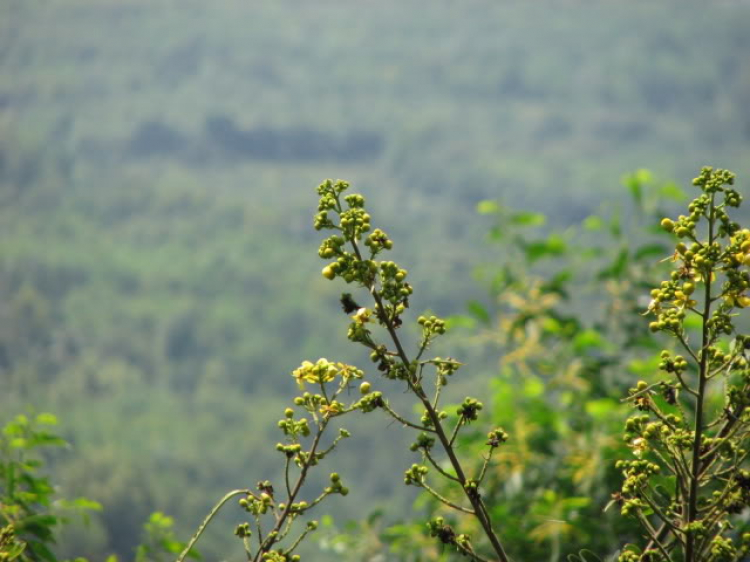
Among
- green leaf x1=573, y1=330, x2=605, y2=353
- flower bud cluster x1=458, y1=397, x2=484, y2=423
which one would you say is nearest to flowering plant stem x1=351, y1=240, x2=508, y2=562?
flower bud cluster x1=458, y1=397, x2=484, y2=423

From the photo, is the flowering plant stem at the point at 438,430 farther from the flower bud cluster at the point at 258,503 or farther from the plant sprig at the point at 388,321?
the flower bud cluster at the point at 258,503

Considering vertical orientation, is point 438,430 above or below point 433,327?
below

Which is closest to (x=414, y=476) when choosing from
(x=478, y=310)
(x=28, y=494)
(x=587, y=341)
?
(x=28, y=494)

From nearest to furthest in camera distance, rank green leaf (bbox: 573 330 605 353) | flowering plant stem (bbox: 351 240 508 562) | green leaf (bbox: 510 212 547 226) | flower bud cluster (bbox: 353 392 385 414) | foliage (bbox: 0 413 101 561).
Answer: flowering plant stem (bbox: 351 240 508 562) → flower bud cluster (bbox: 353 392 385 414) → foliage (bbox: 0 413 101 561) → green leaf (bbox: 573 330 605 353) → green leaf (bbox: 510 212 547 226)

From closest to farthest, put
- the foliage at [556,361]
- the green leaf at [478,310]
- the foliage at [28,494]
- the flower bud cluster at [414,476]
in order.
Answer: the flower bud cluster at [414,476] < the foliage at [28,494] < the foliage at [556,361] < the green leaf at [478,310]

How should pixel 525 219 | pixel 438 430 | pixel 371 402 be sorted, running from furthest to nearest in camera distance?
pixel 525 219 → pixel 371 402 → pixel 438 430

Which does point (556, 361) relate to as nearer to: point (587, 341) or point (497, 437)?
point (587, 341)

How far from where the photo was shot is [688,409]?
15.1 feet

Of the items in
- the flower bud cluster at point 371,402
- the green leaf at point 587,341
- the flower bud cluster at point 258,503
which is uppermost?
the green leaf at point 587,341

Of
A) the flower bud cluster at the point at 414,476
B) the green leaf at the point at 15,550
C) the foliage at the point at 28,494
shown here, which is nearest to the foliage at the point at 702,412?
the flower bud cluster at the point at 414,476

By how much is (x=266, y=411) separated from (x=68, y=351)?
37881 mm

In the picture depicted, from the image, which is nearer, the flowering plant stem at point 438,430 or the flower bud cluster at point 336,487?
the flowering plant stem at point 438,430

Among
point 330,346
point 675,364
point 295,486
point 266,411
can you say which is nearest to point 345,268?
point 295,486

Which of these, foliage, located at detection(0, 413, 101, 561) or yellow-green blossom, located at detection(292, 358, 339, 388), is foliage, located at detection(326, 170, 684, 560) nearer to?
foliage, located at detection(0, 413, 101, 561)
